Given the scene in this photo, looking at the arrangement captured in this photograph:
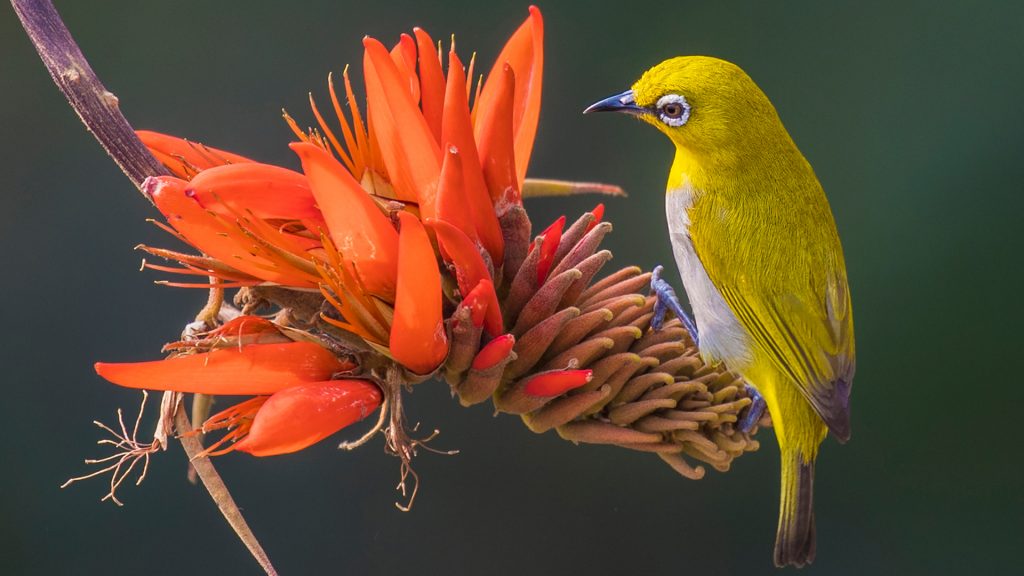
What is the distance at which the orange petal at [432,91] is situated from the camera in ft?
1.69

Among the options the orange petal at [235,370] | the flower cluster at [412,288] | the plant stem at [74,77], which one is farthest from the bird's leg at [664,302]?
the plant stem at [74,77]

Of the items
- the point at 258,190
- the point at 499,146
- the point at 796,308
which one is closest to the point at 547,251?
the point at 499,146

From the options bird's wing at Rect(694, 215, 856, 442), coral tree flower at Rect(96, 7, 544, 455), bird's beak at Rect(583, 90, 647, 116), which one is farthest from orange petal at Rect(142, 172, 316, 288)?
bird's wing at Rect(694, 215, 856, 442)

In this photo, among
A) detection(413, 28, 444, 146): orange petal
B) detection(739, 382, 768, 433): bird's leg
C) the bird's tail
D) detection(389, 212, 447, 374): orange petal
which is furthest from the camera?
the bird's tail

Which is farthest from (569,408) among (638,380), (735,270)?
(735,270)

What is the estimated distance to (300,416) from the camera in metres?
0.42

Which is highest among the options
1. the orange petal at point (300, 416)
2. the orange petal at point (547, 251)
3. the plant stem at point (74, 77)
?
the plant stem at point (74, 77)

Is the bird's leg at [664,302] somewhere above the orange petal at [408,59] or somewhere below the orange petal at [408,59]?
below

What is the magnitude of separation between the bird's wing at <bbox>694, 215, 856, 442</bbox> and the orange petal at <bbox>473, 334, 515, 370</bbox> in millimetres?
296

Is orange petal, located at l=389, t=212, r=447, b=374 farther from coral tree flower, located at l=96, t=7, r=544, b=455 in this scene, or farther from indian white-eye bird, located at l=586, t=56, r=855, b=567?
indian white-eye bird, located at l=586, t=56, r=855, b=567

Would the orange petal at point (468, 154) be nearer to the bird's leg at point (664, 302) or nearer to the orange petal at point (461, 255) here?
the orange petal at point (461, 255)

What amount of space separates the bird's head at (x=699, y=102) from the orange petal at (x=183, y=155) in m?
0.23

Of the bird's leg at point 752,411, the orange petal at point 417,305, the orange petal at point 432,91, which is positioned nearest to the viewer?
the orange petal at point 417,305

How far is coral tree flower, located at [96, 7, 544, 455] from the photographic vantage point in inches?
16.7
